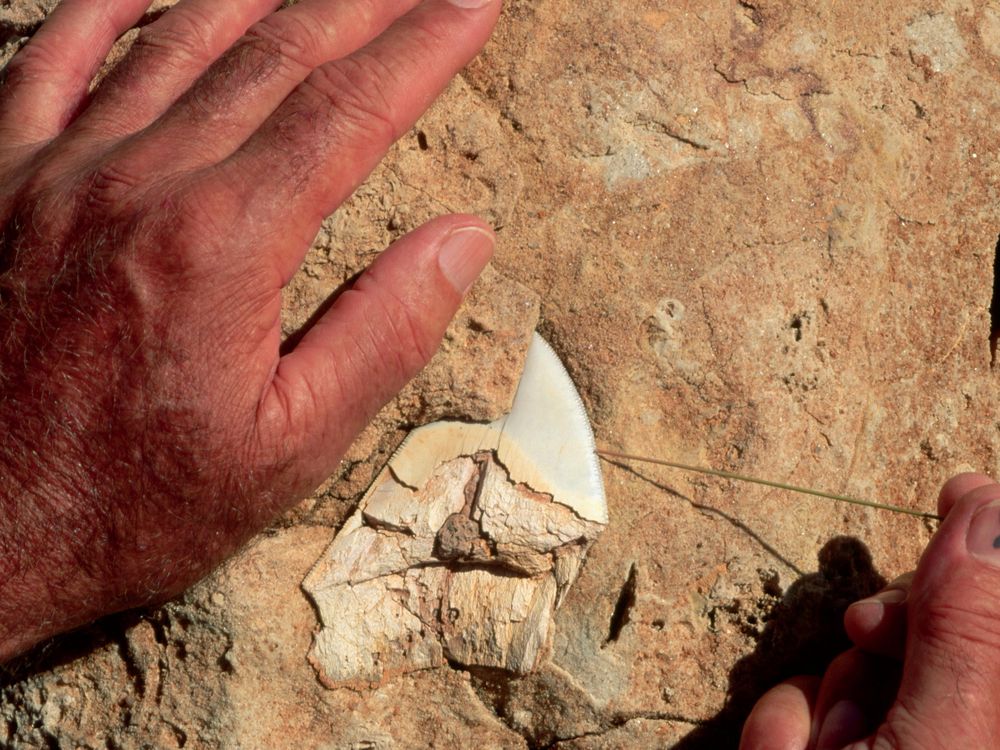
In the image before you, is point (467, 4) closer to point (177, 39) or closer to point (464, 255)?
point (464, 255)

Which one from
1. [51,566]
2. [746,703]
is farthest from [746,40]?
[51,566]

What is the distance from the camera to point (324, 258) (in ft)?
5.58

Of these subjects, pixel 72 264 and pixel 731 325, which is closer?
pixel 72 264

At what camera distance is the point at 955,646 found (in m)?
1.47

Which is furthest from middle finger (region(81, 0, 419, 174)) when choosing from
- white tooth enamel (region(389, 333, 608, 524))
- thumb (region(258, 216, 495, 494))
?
white tooth enamel (region(389, 333, 608, 524))

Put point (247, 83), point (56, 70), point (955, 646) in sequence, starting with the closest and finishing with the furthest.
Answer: point (955, 646), point (247, 83), point (56, 70)

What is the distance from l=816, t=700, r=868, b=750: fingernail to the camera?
1.56m

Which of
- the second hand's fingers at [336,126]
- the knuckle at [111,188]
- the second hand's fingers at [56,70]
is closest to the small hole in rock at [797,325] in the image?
the second hand's fingers at [336,126]

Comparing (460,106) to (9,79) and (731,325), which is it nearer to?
(731,325)

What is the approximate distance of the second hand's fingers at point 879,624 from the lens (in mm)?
1605

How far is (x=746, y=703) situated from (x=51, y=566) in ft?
3.97

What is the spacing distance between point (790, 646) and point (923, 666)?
0.97 feet

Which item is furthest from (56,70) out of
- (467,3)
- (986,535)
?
(986,535)

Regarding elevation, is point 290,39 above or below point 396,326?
above
